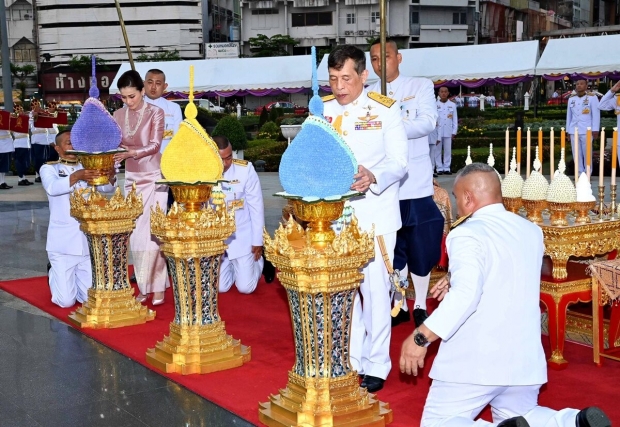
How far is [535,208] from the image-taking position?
204 inches

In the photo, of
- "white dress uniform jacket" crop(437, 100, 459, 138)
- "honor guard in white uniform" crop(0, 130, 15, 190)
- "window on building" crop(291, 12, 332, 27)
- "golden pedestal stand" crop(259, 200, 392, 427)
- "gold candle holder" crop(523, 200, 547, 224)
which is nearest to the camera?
"golden pedestal stand" crop(259, 200, 392, 427)

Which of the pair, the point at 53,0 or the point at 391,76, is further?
the point at 53,0

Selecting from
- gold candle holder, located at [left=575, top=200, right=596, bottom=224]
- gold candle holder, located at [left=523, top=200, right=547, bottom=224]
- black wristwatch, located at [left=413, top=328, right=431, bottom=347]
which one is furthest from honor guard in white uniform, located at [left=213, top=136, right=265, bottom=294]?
black wristwatch, located at [left=413, top=328, right=431, bottom=347]

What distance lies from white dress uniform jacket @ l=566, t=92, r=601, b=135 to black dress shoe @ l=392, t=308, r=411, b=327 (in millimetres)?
10294

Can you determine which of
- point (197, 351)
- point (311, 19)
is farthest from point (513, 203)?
point (311, 19)

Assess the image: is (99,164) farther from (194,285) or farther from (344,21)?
(344,21)

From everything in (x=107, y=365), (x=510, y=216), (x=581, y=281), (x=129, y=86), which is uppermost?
(x=129, y=86)

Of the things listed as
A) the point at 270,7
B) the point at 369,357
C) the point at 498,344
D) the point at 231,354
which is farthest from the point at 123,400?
the point at 270,7

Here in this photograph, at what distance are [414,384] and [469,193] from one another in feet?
5.27

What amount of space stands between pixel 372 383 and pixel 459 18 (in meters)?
60.3

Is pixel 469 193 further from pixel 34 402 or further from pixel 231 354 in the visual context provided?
pixel 34 402

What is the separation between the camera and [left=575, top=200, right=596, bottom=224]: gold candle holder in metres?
4.98

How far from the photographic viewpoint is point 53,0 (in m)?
64.6

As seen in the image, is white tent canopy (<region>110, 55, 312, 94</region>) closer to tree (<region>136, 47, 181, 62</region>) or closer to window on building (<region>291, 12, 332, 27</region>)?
tree (<region>136, 47, 181, 62</region>)
